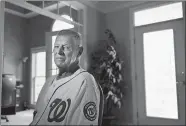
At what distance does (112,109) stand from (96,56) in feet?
3.72

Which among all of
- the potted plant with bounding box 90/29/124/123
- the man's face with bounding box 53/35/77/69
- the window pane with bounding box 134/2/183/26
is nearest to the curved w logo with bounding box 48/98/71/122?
the man's face with bounding box 53/35/77/69

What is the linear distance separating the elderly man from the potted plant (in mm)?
1417

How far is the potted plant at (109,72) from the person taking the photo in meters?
3.33

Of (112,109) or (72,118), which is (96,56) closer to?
(112,109)

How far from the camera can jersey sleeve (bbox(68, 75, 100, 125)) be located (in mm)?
1651

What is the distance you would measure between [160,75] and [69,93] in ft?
7.53

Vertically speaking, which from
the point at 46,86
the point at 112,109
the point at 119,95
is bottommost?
the point at 112,109

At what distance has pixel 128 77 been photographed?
150 inches

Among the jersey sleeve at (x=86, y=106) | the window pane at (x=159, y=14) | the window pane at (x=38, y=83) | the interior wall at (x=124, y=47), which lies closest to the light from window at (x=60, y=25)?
the window pane at (x=38, y=83)

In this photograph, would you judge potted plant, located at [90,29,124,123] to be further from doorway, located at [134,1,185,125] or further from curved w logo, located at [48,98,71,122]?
curved w logo, located at [48,98,71,122]

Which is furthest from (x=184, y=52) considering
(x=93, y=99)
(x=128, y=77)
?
(x=93, y=99)

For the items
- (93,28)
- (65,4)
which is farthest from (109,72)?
(65,4)

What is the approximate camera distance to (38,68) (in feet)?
6.88

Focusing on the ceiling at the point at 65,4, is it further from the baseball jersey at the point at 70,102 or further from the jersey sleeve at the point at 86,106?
the jersey sleeve at the point at 86,106
